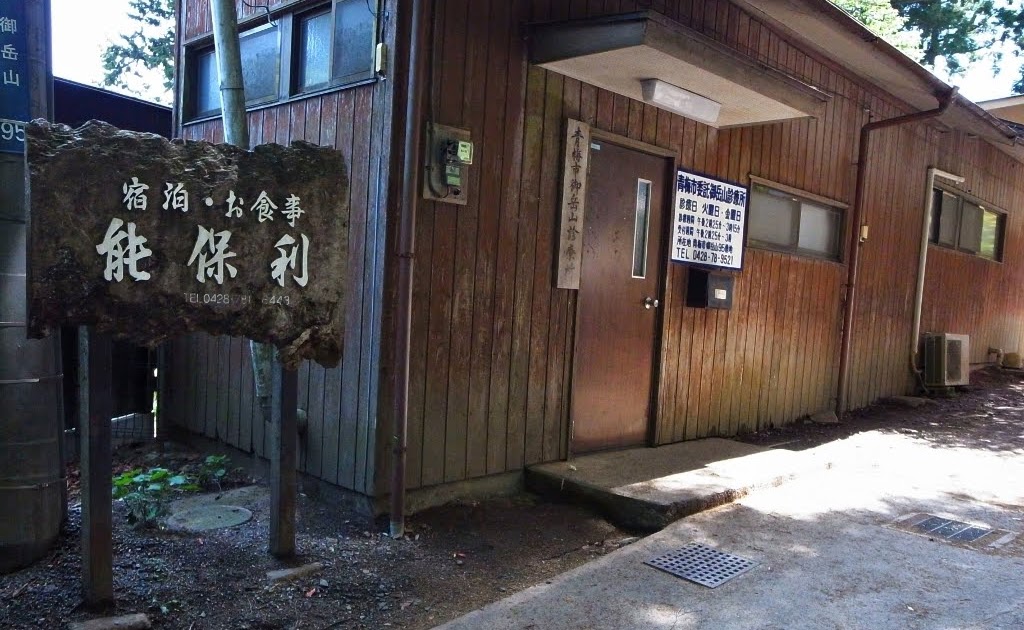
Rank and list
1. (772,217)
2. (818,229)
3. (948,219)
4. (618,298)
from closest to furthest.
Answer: (618,298) < (772,217) < (818,229) < (948,219)

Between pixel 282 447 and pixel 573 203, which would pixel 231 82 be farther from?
pixel 573 203

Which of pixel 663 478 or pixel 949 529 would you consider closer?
pixel 949 529

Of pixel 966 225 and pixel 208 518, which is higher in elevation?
pixel 966 225

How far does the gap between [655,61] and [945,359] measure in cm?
759

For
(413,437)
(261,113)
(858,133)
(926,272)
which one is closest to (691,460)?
(413,437)

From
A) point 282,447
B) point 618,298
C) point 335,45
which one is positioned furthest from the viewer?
point 618,298

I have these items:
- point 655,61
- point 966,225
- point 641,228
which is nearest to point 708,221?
point 641,228

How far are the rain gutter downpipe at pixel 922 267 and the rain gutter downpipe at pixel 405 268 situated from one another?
26.9 ft

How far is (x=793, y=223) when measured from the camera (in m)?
7.38

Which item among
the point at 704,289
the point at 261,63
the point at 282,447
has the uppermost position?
the point at 261,63

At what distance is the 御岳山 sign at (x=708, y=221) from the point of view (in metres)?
5.86

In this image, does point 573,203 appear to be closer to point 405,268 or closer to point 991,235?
point 405,268

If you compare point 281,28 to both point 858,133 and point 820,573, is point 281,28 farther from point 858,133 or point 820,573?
point 858,133

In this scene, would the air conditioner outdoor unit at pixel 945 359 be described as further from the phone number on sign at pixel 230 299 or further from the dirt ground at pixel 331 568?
the phone number on sign at pixel 230 299
